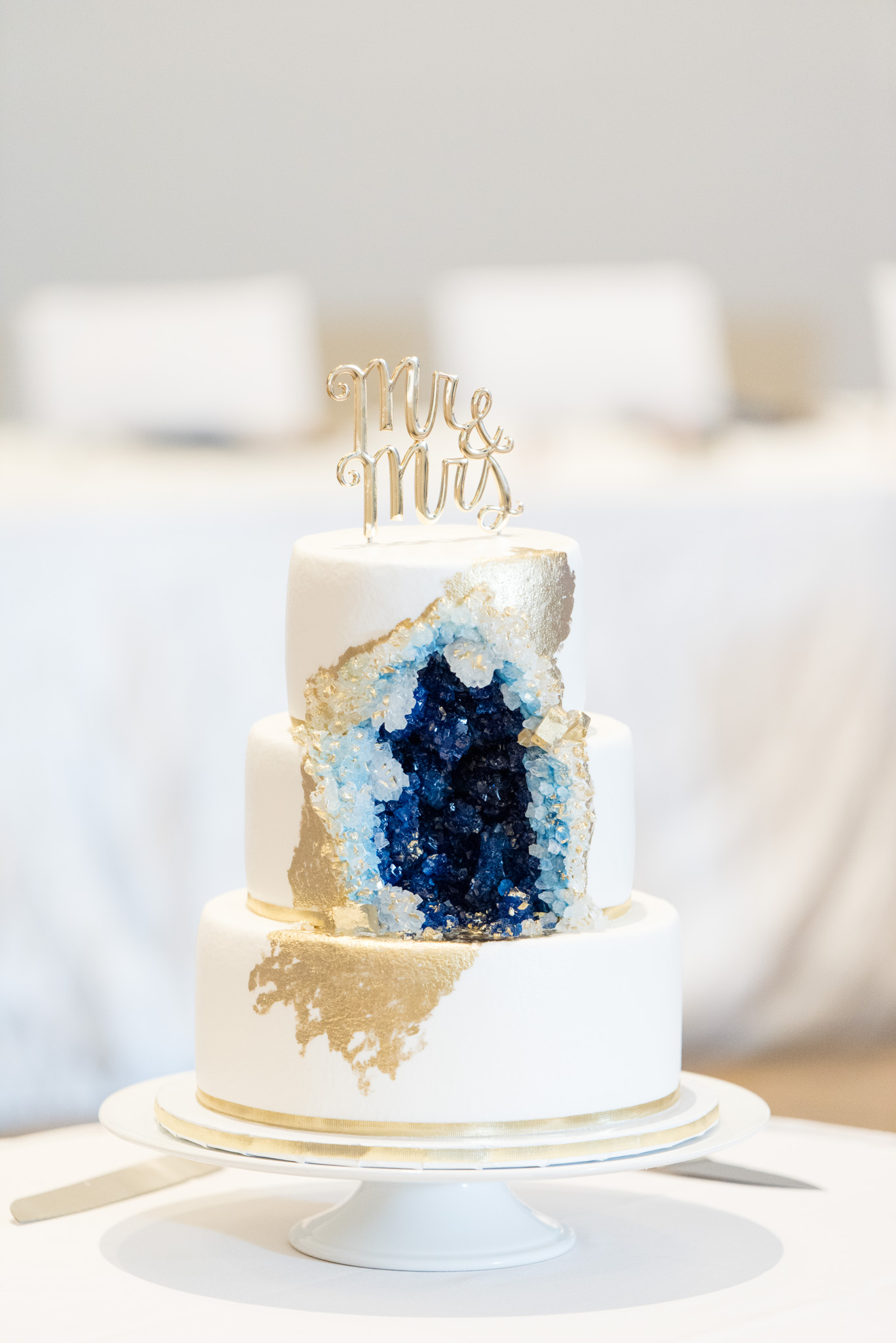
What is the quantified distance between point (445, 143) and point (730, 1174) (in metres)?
3.63

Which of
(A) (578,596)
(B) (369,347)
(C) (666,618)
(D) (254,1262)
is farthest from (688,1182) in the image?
(B) (369,347)

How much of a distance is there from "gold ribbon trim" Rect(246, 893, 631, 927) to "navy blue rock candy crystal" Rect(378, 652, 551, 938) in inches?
2.1

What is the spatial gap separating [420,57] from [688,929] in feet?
9.31

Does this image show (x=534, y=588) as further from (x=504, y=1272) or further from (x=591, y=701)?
(x=591, y=701)

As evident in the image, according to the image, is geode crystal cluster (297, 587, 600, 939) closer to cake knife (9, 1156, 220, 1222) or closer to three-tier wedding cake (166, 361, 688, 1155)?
three-tier wedding cake (166, 361, 688, 1155)

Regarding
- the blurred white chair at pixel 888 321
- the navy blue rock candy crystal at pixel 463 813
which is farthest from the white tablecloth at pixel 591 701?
the blurred white chair at pixel 888 321

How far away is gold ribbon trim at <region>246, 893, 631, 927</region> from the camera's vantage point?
0.97 metres

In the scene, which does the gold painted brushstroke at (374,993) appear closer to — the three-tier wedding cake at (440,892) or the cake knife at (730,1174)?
the three-tier wedding cake at (440,892)

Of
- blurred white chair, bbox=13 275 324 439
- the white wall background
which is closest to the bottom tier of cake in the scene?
blurred white chair, bbox=13 275 324 439

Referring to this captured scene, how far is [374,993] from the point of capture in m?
0.93

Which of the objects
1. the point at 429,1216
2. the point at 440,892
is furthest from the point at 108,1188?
the point at 440,892

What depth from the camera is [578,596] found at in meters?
1.01

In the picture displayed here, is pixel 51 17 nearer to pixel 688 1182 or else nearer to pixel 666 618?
pixel 666 618

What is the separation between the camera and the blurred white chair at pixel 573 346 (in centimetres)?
369
